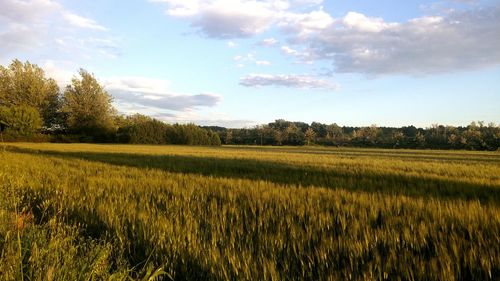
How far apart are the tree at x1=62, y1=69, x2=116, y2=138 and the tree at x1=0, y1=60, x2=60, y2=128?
2489 mm

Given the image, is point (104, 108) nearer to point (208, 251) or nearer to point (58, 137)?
point (58, 137)

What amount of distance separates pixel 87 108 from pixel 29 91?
→ 9.44m

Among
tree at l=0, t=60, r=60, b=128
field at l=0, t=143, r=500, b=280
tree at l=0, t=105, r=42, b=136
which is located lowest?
field at l=0, t=143, r=500, b=280

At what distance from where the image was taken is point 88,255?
2.88m

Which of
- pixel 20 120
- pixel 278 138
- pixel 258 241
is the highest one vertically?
pixel 20 120

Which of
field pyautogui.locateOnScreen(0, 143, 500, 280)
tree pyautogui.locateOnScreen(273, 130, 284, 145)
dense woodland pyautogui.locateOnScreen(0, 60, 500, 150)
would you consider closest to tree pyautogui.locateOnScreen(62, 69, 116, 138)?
dense woodland pyautogui.locateOnScreen(0, 60, 500, 150)

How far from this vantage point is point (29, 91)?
192 ft

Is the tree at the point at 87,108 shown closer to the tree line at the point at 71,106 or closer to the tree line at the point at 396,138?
the tree line at the point at 71,106

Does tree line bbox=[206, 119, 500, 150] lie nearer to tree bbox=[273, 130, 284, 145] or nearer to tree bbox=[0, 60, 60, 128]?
tree bbox=[273, 130, 284, 145]

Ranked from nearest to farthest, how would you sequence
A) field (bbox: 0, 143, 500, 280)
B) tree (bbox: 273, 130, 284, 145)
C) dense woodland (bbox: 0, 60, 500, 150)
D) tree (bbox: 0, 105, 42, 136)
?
field (bbox: 0, 143, 500, 280)
tree (bbox: 0, 105, 42, 136)
dense woodland (bbox: 0, 60, 500, 150)
tree (bbox: 273, 130, 284, 145)

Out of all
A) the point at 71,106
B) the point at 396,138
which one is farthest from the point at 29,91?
the point at 396,138

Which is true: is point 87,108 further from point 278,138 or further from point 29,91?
point 278,138

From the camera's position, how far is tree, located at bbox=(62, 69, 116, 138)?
192ft

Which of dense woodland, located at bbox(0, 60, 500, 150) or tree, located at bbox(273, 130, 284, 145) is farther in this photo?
tree, located at bbox(273, 130, 284, 145)
